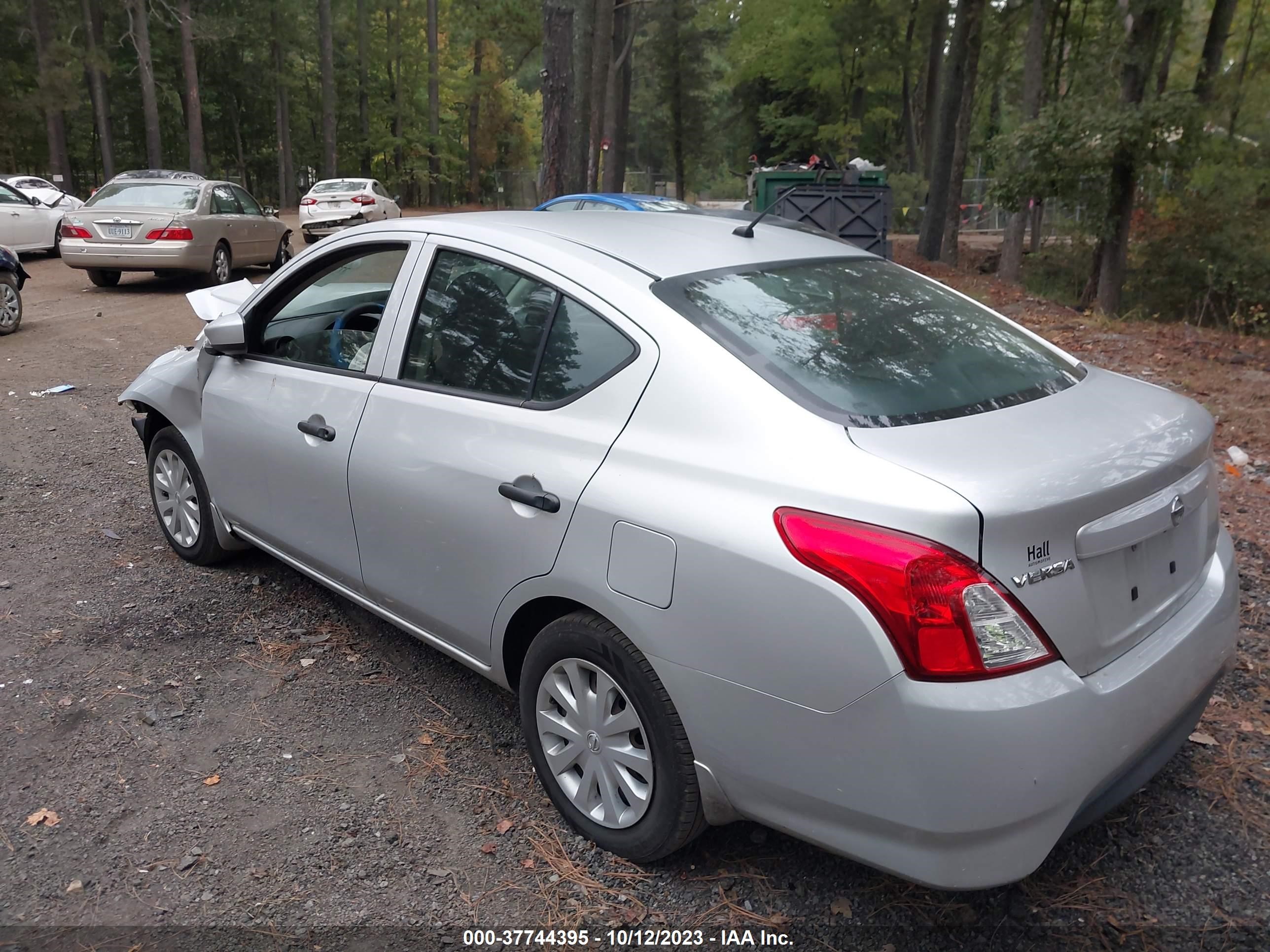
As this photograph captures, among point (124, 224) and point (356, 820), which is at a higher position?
point (124, 224)

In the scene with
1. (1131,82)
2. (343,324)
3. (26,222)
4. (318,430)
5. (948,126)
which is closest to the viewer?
(318,430)

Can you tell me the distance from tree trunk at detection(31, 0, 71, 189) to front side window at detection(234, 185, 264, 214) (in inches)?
670

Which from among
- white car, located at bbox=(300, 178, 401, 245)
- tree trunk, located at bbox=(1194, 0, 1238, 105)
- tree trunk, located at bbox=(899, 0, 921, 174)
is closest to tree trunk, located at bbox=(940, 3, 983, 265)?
tree trunk, located at bbox=(1194, 0, 1238, 105)

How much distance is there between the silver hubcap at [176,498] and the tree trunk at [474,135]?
5213 cm

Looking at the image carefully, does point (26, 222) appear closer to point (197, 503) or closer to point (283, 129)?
point (197, 503)

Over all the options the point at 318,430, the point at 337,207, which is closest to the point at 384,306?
the point at 318,430

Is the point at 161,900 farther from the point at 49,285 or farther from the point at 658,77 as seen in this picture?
the point at 658,77

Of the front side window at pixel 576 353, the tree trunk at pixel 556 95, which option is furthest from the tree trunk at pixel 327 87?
the front side window at pixel 576 353

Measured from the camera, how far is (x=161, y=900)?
2771 millimetres

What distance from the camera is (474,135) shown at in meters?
56.4

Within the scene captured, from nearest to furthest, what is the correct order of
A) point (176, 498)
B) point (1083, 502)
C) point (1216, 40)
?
point (1083, 502), point (176, 498), point (1216, 40)

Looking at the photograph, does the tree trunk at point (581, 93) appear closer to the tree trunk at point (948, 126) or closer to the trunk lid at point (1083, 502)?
the tree trunk at point (948, 126)

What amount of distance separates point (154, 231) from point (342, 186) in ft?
40.7

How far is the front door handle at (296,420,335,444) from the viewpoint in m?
3.63
